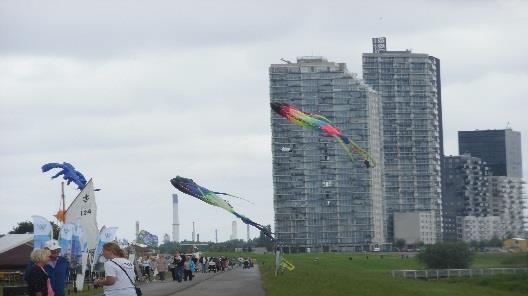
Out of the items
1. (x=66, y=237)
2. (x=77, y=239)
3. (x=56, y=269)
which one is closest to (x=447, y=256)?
(x=77, y=239)

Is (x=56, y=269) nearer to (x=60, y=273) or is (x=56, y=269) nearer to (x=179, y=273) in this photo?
(x=60, y=273)

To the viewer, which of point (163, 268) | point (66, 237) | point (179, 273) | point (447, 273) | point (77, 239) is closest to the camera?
point (66, 237)

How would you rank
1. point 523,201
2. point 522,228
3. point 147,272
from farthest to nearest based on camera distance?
point 523,201, point 522,228, point 147,272

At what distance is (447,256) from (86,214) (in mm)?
41779

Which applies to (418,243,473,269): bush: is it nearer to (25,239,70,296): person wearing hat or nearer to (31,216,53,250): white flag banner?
(31,216,53,250): white flag banner

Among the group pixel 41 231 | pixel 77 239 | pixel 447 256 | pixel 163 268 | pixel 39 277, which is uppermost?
pixel 41 231

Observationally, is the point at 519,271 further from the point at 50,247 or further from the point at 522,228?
the point at 522,228

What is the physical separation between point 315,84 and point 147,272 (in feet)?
356

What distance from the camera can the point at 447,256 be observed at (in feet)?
256

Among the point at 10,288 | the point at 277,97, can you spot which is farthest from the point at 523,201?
the point at 10,288

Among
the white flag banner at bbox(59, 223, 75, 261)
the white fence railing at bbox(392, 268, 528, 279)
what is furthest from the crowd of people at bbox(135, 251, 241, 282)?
the white fence railing at bbox(392, 268, 528, 279)

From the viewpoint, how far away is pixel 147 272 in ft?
190

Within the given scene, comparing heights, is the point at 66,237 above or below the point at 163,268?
above

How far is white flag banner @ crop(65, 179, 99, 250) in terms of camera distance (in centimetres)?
4209
